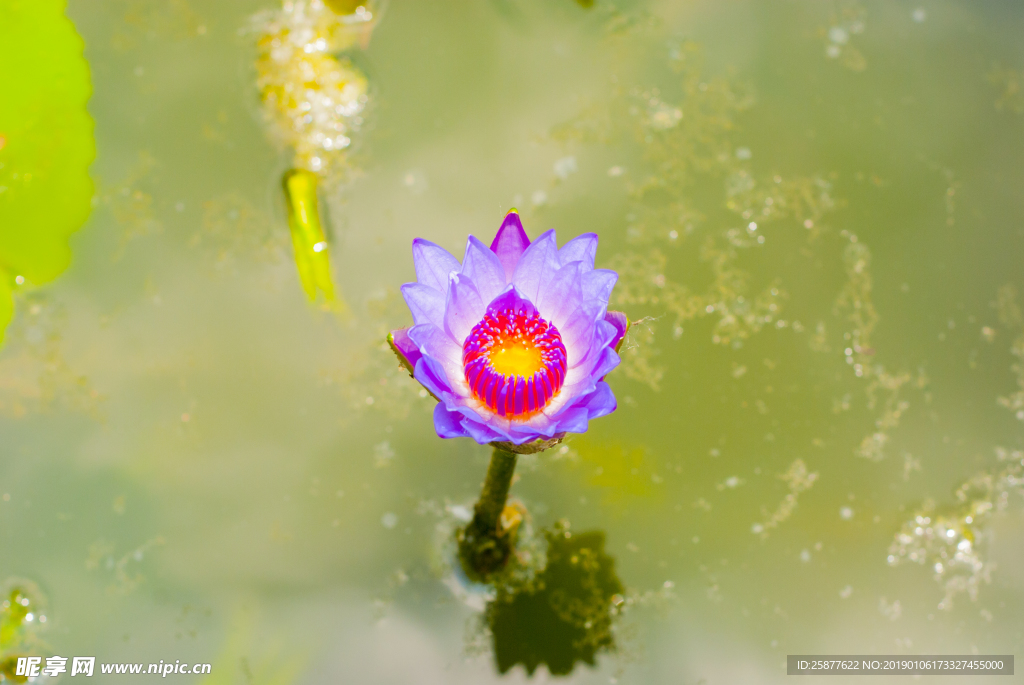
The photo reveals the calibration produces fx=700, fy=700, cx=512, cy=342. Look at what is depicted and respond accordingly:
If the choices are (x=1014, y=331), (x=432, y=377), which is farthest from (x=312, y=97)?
(x=1014, y=331)

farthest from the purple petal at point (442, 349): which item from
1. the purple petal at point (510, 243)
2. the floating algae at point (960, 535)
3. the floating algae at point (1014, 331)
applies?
the floating algae at point (1014, 331)

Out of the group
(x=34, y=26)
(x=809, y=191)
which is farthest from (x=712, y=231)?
(x=34, y=26)

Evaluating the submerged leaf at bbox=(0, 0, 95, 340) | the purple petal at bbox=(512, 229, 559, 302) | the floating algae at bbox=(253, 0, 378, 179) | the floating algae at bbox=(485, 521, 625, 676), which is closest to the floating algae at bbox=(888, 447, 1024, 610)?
the floating algae at bbox=(485, 521, 625, 676)

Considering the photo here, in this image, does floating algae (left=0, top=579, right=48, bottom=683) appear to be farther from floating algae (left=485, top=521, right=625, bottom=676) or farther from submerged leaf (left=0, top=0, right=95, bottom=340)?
floating algae (left=485, top=521, right=625, bottom=676)

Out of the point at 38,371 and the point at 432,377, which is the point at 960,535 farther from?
the point at 38,371

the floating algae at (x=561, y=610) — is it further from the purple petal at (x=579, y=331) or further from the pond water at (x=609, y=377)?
the purple petal at (x=579, y=331)

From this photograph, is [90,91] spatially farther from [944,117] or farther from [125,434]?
[944,117]
